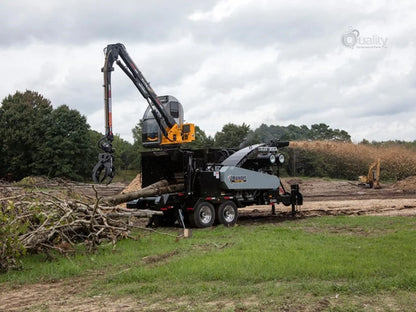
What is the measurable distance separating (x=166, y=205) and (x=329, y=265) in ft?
28.5

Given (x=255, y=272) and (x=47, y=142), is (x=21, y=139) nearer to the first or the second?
(x=47, y=142)

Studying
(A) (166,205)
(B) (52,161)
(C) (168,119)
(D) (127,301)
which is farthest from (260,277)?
(B) (52,161)

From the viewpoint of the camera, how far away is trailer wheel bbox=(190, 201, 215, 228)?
16969 millimetres

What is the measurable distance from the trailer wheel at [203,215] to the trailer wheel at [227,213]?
1.03ft

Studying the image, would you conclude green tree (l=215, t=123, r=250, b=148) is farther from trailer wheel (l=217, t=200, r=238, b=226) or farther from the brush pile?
the brush pile

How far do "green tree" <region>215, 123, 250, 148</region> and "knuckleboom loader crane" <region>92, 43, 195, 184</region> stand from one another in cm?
1970

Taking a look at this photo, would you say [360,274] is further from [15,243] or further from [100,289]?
[15,243]

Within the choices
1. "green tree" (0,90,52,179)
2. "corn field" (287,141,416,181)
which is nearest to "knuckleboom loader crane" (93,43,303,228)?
"corn field" (287,141,416,181)

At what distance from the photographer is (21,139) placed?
50844 mm

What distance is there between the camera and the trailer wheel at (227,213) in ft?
57.9

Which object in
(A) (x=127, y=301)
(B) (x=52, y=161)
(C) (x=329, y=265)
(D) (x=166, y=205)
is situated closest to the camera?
(A) (x=127, y=301)

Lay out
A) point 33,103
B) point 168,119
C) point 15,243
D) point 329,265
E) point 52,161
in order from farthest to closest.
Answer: point 33,103 < point 52,161 < point 168,119 < point 15,243 < point 329,265

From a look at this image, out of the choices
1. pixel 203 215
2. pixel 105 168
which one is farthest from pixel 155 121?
pixel 203 215

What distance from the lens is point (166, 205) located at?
16969 mm
